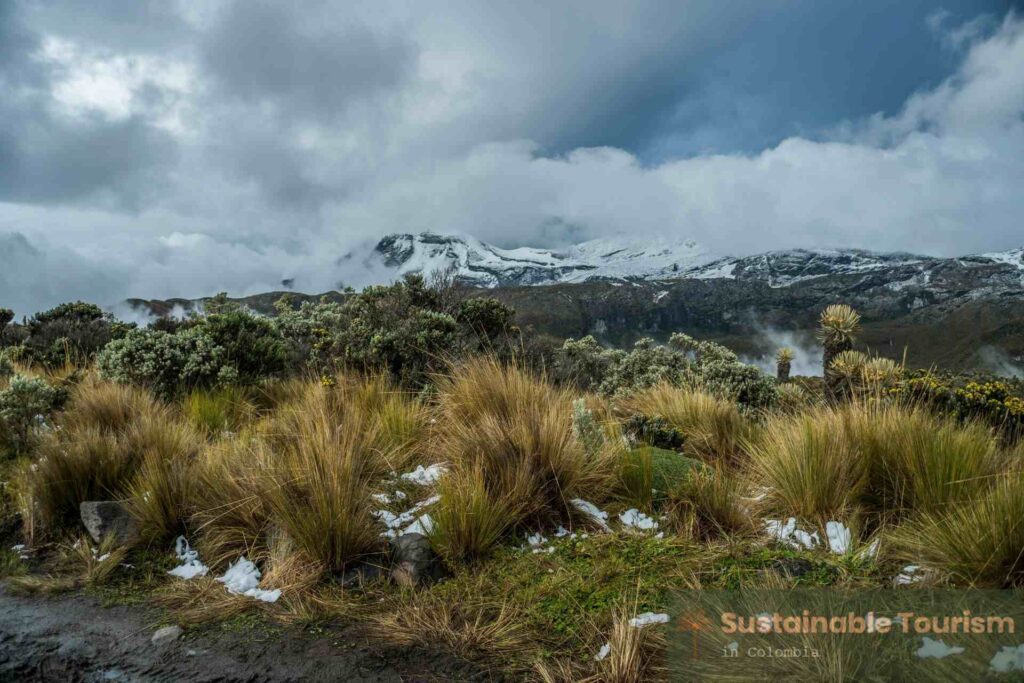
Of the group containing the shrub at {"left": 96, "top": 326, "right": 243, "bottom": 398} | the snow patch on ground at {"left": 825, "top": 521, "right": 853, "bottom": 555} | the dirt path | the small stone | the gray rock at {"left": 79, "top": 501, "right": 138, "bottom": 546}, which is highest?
the shrub at {"left": 96, "top": 326, "right": 243, "bottom": 398}

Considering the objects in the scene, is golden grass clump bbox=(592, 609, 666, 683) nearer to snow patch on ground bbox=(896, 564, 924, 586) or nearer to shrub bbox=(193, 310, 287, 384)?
snow patch on ground bbox=(896, 564, 924, 586)

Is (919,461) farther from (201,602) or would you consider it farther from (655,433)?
(201,602)

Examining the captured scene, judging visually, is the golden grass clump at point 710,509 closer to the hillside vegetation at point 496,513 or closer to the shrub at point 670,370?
the hillside vegetation at point 496,513

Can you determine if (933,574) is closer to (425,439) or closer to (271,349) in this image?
(425,439)

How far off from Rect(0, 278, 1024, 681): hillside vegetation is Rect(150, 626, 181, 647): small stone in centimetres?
10

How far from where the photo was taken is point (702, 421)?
7.99 metres

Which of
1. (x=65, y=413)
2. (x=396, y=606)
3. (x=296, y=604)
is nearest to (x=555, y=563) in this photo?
(x=396, y=606)

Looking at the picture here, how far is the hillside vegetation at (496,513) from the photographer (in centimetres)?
347

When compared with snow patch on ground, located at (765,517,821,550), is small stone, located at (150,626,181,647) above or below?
below

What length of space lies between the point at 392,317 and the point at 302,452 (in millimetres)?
5705

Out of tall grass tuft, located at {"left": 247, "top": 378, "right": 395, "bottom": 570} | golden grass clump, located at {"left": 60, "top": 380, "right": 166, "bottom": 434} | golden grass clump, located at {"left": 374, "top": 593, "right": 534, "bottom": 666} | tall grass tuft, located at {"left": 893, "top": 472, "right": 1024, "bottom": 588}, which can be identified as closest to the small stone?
tall grass tuft, located at {"left": 247, "top": 378, "right": 395, "bottom": 570}

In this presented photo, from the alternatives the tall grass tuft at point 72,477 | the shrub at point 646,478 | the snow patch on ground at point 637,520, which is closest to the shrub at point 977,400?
the shrub at point 646,478

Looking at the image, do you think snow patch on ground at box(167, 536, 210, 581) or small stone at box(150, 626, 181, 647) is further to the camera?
snow patch on ground at box(167, 536, 210, 581)

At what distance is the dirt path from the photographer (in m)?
3.19
